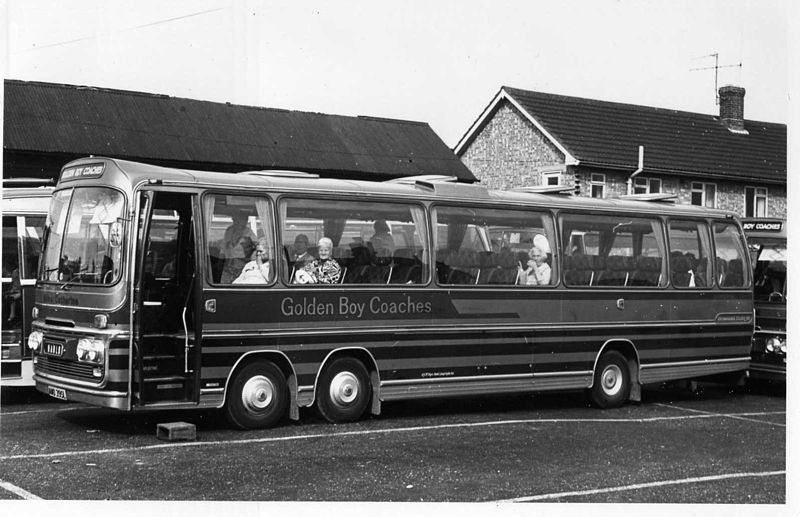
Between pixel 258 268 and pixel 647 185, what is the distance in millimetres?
23271

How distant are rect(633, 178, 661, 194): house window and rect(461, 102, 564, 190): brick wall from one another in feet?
7.67

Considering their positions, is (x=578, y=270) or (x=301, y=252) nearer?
(x=301, y=252)

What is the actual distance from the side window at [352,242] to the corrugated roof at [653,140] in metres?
18.6

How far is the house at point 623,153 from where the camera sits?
3341 centimetres

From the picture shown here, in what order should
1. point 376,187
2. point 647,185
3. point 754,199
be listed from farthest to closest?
point 647,185, point 754,199, point 376,187

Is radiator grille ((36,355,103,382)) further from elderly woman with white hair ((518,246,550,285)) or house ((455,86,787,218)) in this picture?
house ((455,86,787,218))

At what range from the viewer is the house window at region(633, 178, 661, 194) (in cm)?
3453

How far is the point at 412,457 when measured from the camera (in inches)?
451

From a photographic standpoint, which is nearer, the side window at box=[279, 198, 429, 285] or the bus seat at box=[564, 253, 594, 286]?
the side window at box=[279, 198, 429, 285]

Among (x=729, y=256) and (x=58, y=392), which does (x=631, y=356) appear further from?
(x=58, y=392)

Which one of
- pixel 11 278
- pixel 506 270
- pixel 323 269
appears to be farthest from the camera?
pixel 11 278

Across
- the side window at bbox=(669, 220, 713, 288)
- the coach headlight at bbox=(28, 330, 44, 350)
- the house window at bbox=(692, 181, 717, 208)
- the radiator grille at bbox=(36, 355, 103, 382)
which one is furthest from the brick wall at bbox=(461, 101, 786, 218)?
the radiator grille at bbox=(36, 355, 103, 382)

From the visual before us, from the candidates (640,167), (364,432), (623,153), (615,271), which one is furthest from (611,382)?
(623,153)

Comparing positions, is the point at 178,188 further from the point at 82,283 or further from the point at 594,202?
the point at 594,202
